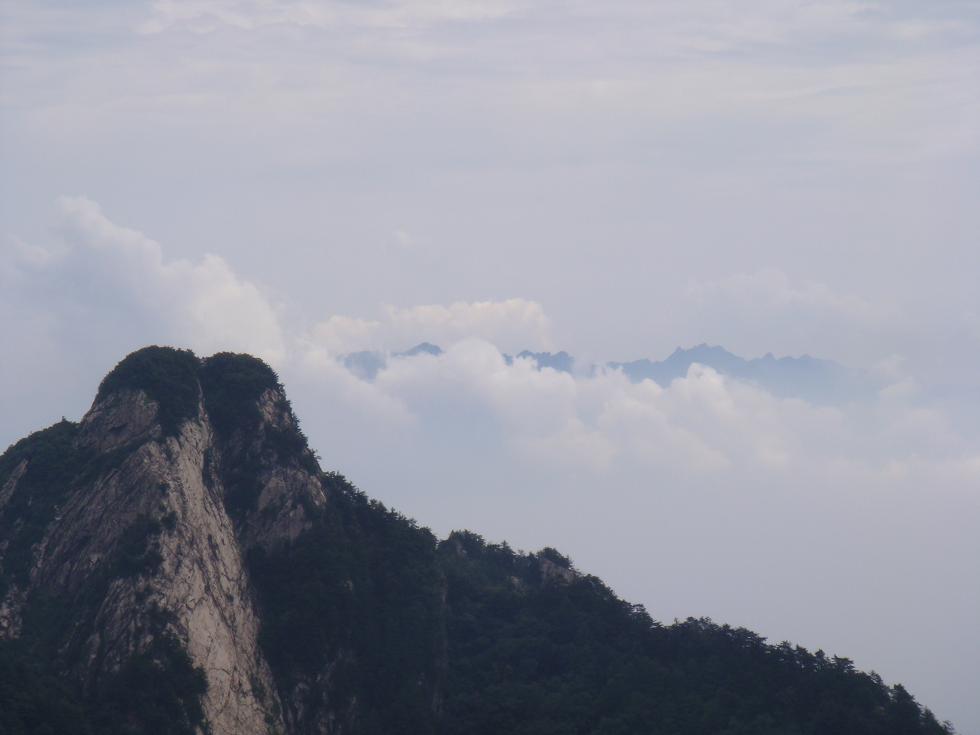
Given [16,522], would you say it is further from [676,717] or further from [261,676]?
[676,717]

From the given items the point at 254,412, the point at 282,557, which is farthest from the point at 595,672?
the point at 254,412

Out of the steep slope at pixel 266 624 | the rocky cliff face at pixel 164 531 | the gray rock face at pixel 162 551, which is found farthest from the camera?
the rocky cliff face at pixel 164 531

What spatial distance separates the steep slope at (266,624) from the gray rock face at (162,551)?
0.41ft

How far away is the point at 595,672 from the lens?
75.1m

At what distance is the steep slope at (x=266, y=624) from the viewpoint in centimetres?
5953

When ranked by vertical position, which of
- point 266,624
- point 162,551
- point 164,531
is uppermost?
point 164,531

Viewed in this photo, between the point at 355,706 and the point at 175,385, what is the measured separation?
22762mm

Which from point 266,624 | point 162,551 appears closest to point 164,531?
point 162,551

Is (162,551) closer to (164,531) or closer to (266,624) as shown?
(164,531)

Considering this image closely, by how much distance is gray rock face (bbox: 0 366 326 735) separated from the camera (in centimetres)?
6009

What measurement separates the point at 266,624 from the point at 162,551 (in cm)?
896

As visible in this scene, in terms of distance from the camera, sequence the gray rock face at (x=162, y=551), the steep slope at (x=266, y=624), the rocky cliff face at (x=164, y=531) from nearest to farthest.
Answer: the steep slope at (x=266, y=624) < the gray rock face at (x=162, y=551) < the rocky cliff face at (x=164, y=531)

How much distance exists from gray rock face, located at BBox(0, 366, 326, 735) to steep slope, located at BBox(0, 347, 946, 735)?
0.41 ft

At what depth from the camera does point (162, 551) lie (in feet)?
206
